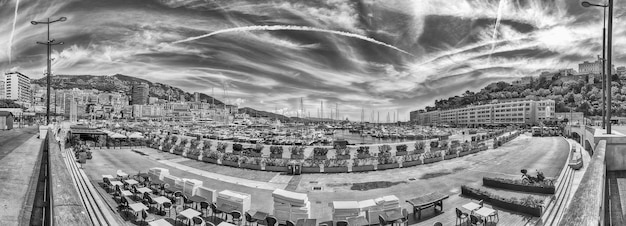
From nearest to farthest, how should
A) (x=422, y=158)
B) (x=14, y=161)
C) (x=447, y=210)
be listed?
(x=447, y=210) < (x=14, y=161) < (x=422, y=158)

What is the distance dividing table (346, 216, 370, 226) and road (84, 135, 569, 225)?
147 cm

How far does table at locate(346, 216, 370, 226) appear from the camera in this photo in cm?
776

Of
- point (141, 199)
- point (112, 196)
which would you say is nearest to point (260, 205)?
point (141, 199)

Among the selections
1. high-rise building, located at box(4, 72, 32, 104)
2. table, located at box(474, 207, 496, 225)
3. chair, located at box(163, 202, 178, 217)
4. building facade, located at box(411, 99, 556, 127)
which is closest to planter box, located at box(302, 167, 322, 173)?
chair, located at box(163, 202, 178, 217)

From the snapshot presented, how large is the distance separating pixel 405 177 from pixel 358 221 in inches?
349

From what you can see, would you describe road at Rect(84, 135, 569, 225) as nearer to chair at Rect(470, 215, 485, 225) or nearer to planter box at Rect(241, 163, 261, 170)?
planter box at Rect(241, 163, 261, 170)

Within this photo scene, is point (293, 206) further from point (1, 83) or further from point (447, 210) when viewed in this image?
point (1, 83)

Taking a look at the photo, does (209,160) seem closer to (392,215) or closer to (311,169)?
(311,169)

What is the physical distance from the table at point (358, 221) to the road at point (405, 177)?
1.47 metres

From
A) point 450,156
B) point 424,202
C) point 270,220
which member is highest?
point 424,202

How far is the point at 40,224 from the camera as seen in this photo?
783 cm

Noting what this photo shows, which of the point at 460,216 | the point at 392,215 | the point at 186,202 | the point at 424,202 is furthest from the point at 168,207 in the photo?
the point at 460,216

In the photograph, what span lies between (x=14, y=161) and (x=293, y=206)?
1654 cm

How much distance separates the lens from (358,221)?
7809 mm
